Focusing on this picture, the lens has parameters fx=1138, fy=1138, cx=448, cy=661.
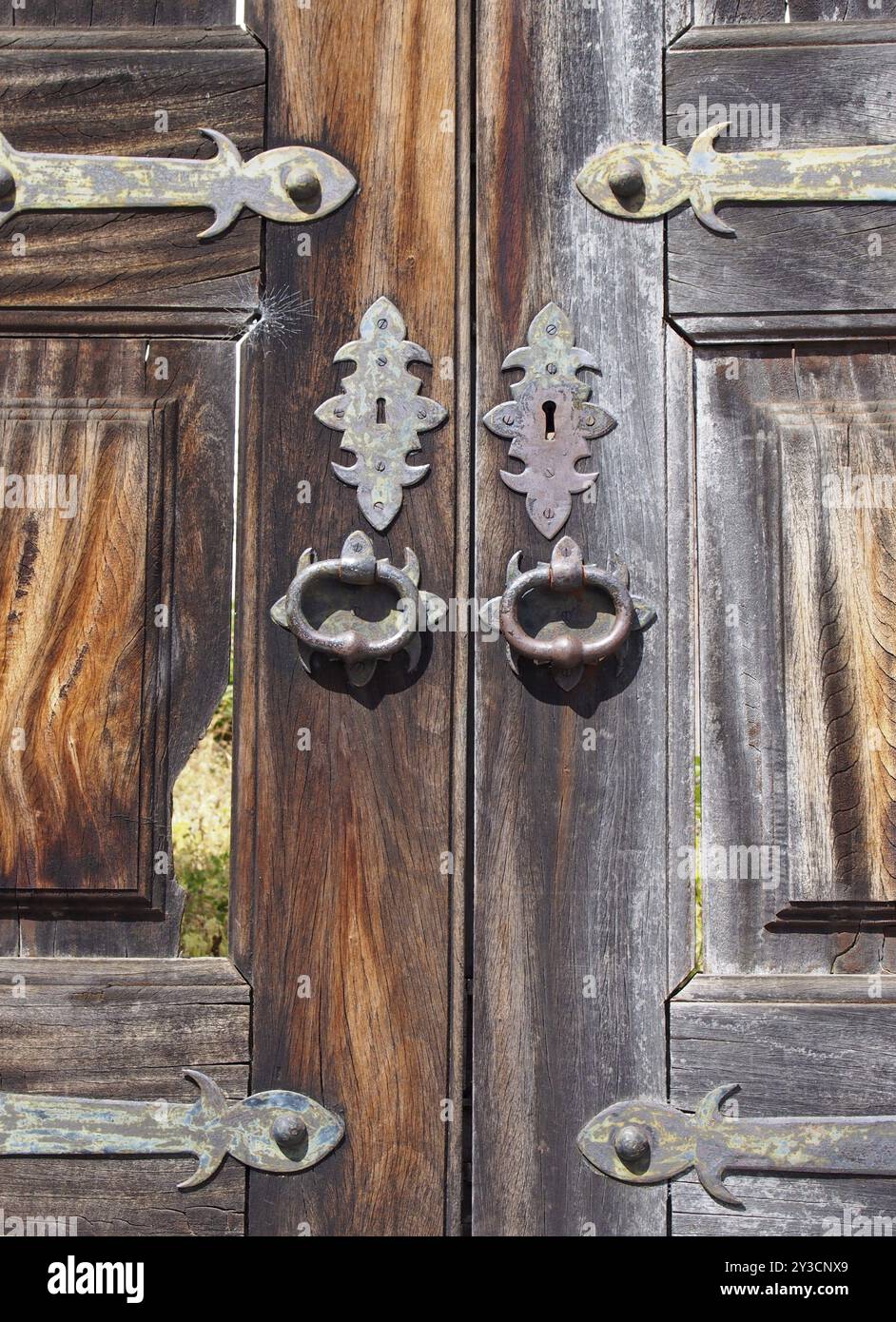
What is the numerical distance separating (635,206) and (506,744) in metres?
0.55

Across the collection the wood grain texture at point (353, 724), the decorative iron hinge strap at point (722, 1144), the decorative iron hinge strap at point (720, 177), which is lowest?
the decorative iron hinge strap at point (722, 1144)

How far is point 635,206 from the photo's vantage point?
44.4 inches

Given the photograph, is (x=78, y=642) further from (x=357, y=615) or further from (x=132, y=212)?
(x=132, y=212)

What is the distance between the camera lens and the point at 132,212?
1141 mm

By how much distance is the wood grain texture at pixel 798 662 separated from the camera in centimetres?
109

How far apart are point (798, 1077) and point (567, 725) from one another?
394mm

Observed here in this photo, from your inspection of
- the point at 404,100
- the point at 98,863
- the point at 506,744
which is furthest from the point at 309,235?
the point at 98,863

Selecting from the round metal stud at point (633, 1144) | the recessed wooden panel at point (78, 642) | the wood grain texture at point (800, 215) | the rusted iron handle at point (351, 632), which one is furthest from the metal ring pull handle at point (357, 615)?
the round metal stud at point (633, 1144)

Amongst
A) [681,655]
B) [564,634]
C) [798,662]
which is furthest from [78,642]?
[798,662]

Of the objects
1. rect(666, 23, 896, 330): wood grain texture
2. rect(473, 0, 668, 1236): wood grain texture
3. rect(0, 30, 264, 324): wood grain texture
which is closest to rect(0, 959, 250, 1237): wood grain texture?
rect(473, 0, 668, 1236): wood grain texture

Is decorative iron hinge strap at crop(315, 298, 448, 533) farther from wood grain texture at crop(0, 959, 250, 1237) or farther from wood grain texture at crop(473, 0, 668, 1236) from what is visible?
wood grain texture at crop(0, 959, 250, 1237)

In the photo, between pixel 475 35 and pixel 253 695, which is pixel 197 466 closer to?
pixel 253 695

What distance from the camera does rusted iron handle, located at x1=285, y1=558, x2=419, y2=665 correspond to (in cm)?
107

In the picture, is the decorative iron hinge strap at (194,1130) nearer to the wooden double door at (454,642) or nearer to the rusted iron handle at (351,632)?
the wooden double door at (454,642)
